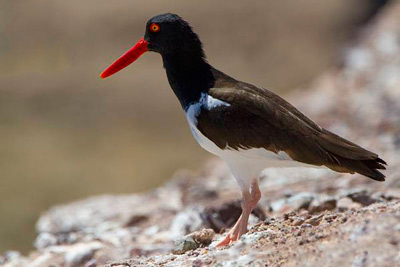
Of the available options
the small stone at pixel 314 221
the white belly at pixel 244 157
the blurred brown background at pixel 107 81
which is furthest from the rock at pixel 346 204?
the blurred brown background at pixel 107 81

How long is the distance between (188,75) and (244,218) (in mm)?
1302

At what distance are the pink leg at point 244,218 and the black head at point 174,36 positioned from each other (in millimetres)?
1296

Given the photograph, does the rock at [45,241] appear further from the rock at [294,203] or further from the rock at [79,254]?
the rock at [294,203]

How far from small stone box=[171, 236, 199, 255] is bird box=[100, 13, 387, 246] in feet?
0.82

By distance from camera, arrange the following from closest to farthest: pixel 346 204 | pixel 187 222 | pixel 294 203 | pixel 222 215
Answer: pixel 346 204 → pixel 294 203 → pixel 222 215 → pixel 187 222

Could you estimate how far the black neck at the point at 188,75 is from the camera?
6.77 metres

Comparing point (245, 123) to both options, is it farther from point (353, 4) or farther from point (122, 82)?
point (353, 4)

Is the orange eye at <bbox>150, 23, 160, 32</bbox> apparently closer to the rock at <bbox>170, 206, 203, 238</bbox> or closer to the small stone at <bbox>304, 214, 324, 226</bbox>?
the small stone at <bbox>304, 214, 324, 226</bbox>

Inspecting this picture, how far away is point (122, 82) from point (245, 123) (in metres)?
20.2

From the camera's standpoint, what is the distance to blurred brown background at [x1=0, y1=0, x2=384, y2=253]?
2020 cm

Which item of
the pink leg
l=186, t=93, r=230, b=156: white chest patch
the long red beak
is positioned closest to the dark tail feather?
the pink leg

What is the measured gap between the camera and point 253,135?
639 cm

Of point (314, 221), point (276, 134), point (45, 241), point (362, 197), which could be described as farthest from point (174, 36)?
point (45, 241)

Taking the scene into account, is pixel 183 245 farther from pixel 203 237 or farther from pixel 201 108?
pixel 201 108
